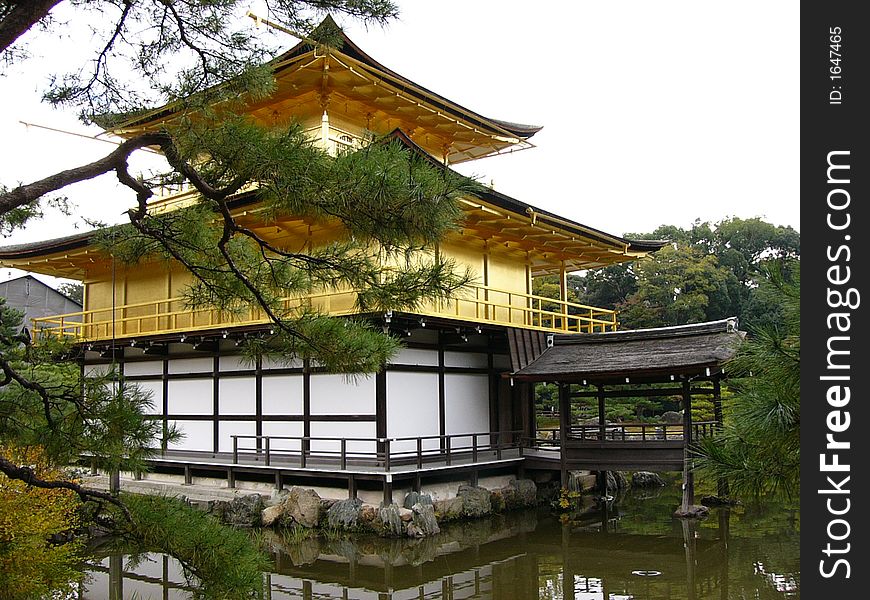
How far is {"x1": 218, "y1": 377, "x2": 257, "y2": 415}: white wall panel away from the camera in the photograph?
15.5 m

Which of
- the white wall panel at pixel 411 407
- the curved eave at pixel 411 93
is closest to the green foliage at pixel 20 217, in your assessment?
the curved eave at pixel 411 93

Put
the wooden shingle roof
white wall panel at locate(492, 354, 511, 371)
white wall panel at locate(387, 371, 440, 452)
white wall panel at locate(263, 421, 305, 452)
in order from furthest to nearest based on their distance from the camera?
white wall panel at locate(492, 354, 511, 371)
white wall panel at locate(263, 421, 305, 452)
white wall panel at locate(387, 371, 440, 452)
the wooden shingle roof

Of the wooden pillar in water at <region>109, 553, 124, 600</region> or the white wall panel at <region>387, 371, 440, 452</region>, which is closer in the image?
the wooden pillar in water at <region>109, 553, 124, 600</region>

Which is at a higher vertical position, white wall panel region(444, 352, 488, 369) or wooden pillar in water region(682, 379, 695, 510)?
white wall panel region(444, 352, 488, 369)

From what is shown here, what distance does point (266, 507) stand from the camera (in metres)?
13.3

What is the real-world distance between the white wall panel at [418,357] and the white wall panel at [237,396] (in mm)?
3278

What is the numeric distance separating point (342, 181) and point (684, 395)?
11023 millimetres

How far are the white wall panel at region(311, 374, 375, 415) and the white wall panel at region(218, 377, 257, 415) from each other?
1646 millimetres

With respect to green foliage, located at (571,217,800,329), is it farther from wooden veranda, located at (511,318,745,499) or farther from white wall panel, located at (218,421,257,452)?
white wall panel, located at (218,421,257,452)

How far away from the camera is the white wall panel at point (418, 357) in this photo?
14.1 meters

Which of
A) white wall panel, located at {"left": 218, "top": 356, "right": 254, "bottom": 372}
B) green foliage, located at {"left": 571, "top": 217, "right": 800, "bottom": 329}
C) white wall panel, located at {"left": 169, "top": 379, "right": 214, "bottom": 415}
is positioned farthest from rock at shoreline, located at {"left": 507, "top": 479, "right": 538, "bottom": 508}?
green foliage, located at {"left": 571, "top": 217, "right": 800, "bottom": 329}

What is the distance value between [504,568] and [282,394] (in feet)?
20.5

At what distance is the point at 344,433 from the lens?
14.1m

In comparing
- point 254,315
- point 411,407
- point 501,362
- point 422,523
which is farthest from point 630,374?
point 254,315
